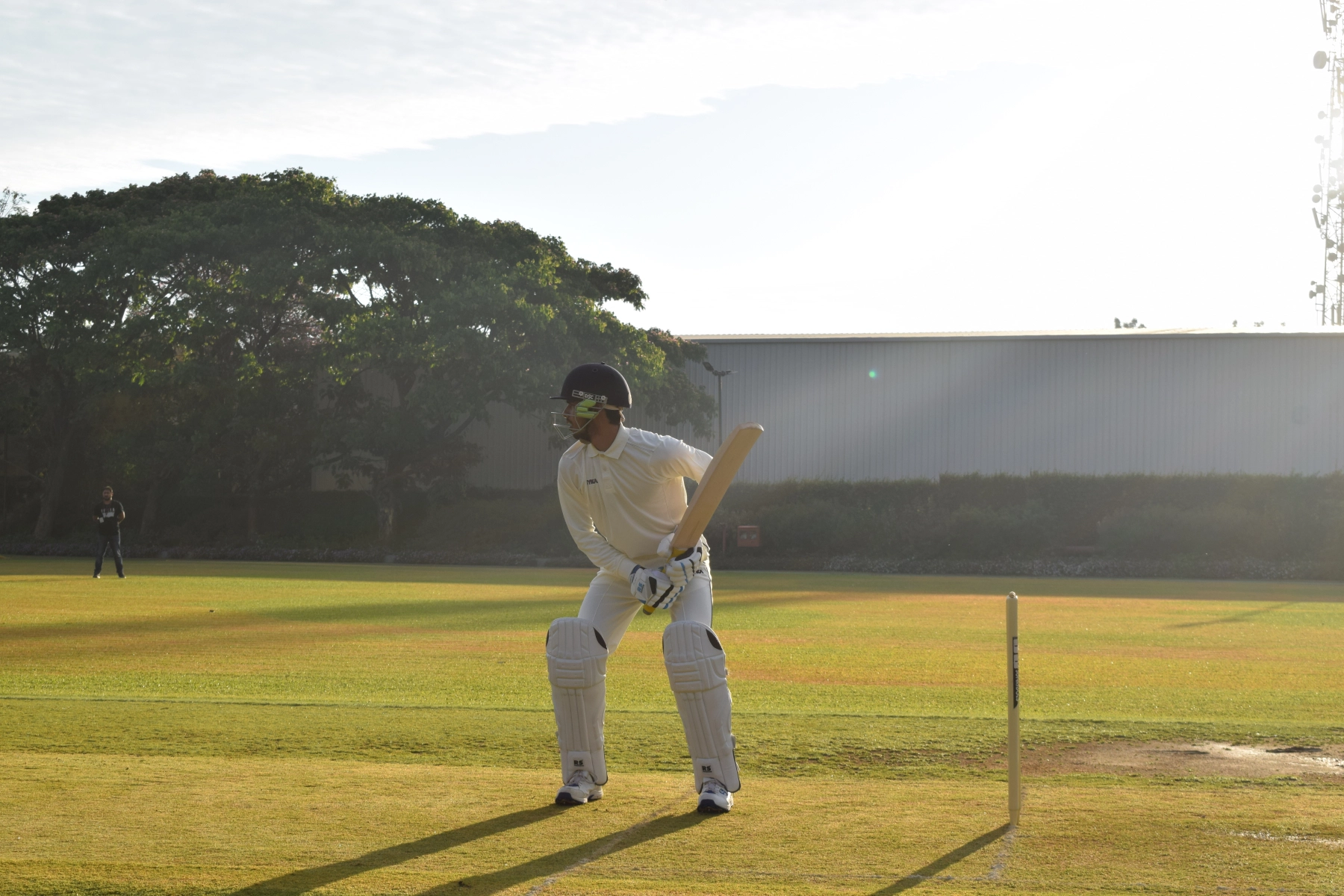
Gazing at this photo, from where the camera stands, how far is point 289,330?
146 feet

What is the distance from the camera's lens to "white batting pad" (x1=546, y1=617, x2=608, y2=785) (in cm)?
646

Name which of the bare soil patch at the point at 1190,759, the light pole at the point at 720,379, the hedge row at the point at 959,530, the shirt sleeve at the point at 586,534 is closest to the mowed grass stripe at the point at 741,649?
the bare soil patch at the point at 1190,759

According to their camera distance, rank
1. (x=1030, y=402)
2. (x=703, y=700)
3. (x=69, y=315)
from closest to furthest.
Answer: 1. (x=703, y=700)
2. (x=69, y=315)
3. (x=1030, y=402)

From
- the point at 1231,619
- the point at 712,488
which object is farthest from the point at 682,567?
the point at 1231,619

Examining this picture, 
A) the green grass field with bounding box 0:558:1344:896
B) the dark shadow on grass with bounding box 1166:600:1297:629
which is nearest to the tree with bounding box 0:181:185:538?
the green grass field with bounding box 0:558:1344:896

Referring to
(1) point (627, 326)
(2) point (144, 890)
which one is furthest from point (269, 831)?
(1) point (627, 326)

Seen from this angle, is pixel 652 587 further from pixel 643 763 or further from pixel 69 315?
pixel 69 315

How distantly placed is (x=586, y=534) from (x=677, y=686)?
3.37 feet

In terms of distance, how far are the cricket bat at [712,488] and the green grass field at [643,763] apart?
1.26 meters

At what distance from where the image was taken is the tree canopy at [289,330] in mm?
40344

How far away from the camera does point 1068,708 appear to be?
10445 millimetres

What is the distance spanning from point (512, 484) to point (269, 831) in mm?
45480

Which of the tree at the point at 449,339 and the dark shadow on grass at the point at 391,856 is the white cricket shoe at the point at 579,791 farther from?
the tree at the point at 449,339

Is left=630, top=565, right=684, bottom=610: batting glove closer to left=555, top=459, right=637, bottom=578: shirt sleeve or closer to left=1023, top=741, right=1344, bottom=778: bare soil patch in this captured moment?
left=555, top=459, right=637, bottom=578: shirt sleeve
